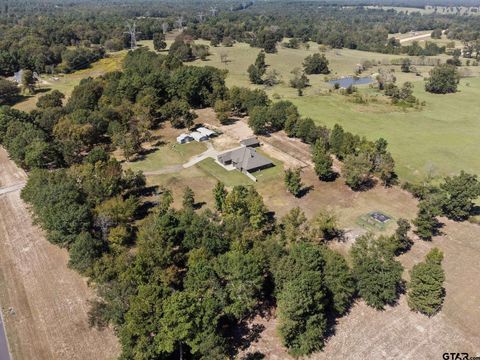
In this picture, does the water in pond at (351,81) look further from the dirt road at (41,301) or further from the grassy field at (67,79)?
the dirt road at (41,301)

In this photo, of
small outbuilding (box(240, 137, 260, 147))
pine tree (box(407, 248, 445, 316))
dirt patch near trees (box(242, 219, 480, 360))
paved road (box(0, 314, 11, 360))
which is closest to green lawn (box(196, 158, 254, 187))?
small outbuilding (box(240, 137, 260, 147))

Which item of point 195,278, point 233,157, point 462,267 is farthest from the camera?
point 233,157

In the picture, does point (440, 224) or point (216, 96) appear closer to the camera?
point (440, 224)

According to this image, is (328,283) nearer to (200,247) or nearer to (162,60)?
(200,247)

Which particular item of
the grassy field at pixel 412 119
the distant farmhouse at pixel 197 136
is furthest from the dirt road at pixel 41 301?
the grassy field at pixel 412 119

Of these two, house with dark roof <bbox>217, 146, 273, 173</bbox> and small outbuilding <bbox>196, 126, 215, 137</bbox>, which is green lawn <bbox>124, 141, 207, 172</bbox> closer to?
small outbuilding <bbox>196, 126, 215, 137</bbox>

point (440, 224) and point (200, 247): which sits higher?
point (200, 247)

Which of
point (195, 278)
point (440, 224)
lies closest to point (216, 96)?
point (440, 224)

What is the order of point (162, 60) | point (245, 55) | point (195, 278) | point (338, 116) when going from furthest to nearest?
point (245, 55) → point (162, 60) → point (338, 116) → point (195, 278)
